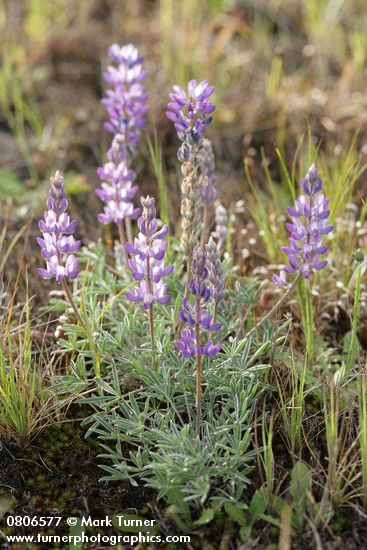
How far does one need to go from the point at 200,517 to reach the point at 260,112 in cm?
340

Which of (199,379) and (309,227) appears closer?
(199,379)

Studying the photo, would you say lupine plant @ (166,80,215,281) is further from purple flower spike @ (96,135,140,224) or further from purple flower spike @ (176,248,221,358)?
purple flower spike @ (96,135,140,224)

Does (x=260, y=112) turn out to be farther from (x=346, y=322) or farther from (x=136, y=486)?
(x=136, y=486)

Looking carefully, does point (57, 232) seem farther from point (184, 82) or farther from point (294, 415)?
point (184, 82)

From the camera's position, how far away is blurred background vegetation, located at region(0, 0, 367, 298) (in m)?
4.54

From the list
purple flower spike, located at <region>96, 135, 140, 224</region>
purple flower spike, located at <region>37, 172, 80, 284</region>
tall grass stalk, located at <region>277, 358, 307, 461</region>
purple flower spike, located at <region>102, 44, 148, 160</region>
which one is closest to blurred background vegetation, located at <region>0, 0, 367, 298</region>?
purple flower spike, located at <region>102, 44, 148, 160</region>

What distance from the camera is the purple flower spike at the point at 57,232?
245cm

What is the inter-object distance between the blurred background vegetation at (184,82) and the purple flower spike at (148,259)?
147 centimetres

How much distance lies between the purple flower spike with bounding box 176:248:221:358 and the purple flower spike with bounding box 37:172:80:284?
0.48 meters

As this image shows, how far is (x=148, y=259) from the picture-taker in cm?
246

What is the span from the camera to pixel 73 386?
275cm

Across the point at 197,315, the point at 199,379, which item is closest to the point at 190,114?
the point at 197,315

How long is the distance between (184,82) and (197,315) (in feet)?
10.4

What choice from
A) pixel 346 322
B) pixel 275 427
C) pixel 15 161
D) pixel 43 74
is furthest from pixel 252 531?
pixel 43 74
